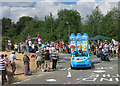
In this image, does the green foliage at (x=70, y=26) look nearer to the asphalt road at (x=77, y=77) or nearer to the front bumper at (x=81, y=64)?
the front bumper at (x=81, y=64)

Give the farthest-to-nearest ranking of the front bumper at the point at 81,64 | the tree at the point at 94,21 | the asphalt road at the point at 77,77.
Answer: the tree at the point at 94,21 < the front bumper at the point at 81,64 < the asphalt road at the point at 77,77

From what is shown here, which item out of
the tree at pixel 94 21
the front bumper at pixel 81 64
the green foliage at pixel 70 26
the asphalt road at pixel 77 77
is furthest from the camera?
the tree at pixel 94 21

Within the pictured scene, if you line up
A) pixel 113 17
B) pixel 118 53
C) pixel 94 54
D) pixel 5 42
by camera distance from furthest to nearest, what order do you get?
pixel 113 17 < pixel 5 42 < pixel 94 54 < pixel 118 53

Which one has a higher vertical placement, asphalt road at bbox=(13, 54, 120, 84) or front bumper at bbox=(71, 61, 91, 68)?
front bumper at bbox=(71, 61, 91, 68)

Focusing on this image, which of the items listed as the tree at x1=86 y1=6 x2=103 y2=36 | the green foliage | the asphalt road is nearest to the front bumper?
the asphalt road

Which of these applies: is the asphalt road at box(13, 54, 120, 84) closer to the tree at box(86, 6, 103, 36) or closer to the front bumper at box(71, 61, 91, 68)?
the front bumper at box(71, 61, 91, 68)

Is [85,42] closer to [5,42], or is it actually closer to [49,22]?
[5,42]

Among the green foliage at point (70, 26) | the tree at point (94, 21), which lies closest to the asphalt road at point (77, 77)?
the green foliage at point (70, 26)

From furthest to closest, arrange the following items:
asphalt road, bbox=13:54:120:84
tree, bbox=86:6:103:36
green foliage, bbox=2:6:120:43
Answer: tree, bbox=86:6:103:36
green foliage, bbox=2:6:120:43
asphalt road, bbox=13:54:120:84

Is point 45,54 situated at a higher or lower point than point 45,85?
higher

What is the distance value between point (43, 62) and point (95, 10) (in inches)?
2327

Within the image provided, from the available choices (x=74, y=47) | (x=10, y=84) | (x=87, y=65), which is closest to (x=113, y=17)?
(x=74, y=47)

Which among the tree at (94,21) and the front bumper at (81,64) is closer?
the front bumper at (81,64)

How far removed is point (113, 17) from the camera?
2857 inches
